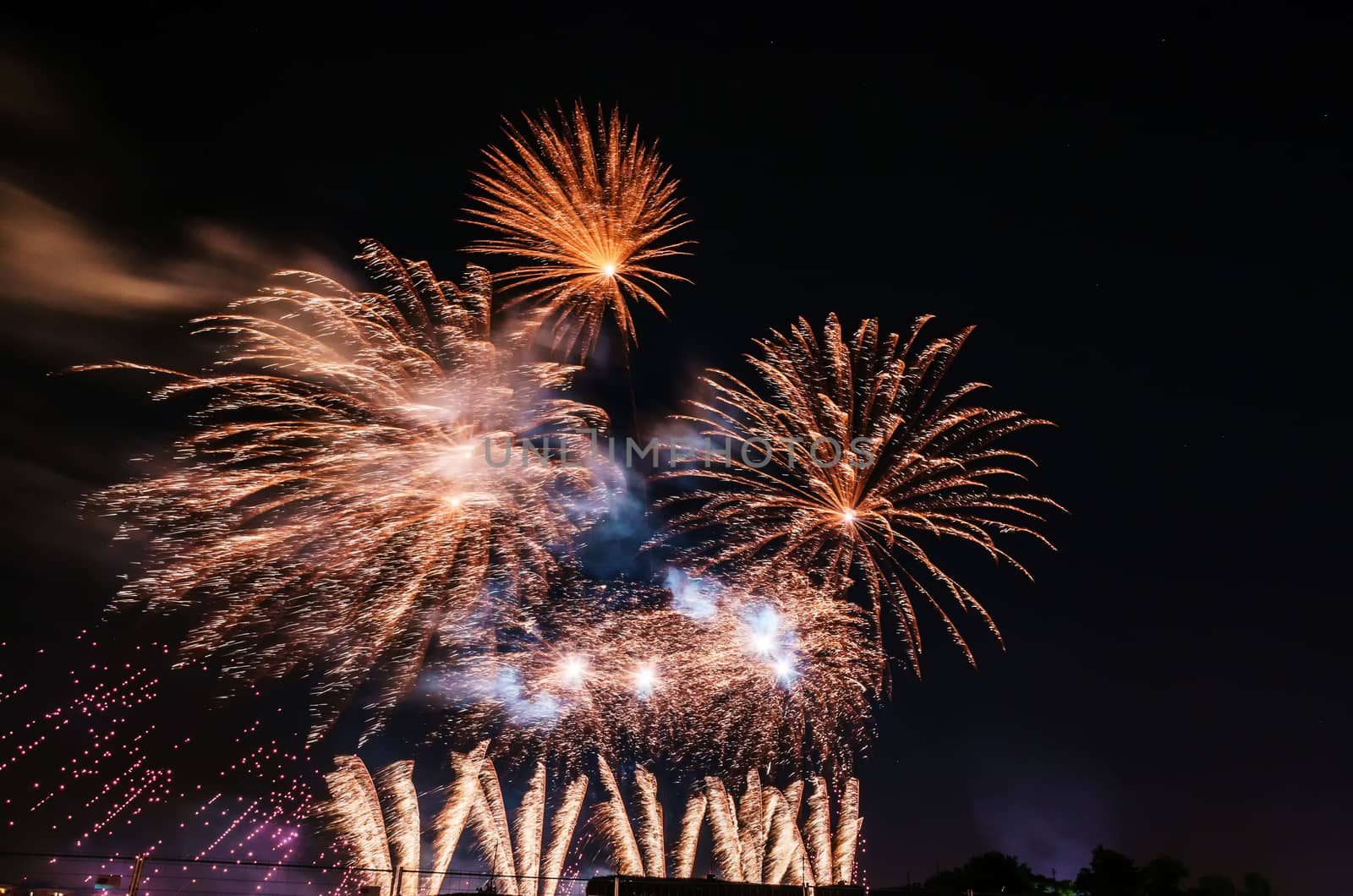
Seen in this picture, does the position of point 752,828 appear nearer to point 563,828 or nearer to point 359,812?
point 563,828

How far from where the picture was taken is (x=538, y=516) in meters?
18.3

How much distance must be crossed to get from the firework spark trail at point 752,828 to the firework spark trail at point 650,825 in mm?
2753

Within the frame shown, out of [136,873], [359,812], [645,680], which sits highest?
[645,680]

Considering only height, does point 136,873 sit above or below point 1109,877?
below

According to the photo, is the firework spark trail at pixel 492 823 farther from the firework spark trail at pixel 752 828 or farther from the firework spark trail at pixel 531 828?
the firework spark trail at pixel 752 828

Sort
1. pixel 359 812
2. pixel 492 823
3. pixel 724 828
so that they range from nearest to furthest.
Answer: pixel 359 812 → pixel 492 823 → pixel 724 828

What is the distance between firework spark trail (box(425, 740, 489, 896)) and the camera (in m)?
17.3

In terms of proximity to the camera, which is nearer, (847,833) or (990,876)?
(847,833)

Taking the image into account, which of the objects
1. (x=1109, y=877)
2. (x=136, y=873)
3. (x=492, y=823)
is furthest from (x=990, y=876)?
(x=136, y=873)

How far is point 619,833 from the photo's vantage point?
21156 millimetres

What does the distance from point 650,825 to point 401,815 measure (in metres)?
6.47

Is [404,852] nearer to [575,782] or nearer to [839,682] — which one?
[575,782]

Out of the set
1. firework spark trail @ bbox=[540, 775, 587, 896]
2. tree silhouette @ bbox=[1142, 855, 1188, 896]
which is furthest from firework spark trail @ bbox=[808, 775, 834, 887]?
tree silhouette @ bbox=[1142, 855, 1188, 896]

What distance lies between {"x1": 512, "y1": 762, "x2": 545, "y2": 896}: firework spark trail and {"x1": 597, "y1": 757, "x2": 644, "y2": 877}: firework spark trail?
1790 millimetres
